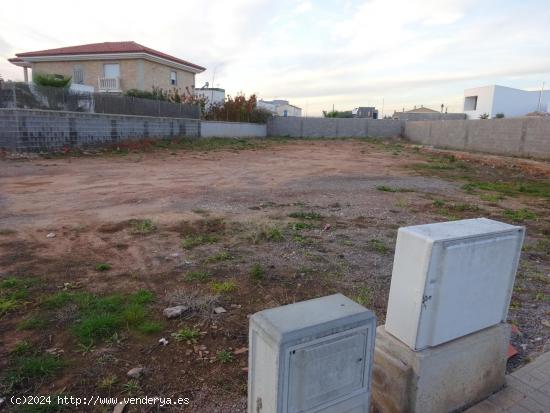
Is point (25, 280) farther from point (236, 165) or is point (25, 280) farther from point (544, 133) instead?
point (544, 133)

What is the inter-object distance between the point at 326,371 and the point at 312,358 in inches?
4.3

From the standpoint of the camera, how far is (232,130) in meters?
25.9

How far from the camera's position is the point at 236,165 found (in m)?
13.5

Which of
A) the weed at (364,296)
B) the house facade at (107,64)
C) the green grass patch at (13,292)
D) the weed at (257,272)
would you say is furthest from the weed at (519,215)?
the house facade at (107,64)

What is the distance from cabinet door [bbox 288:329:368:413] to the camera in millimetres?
1521

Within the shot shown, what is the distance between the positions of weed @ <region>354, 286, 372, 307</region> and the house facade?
25168 millimetres

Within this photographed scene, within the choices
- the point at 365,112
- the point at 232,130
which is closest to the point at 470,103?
the point at 365,112

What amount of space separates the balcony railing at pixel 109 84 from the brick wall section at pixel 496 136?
21.0m

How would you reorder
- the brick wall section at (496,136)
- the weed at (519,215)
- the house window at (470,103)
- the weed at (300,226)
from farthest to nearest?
the house window at (470,103)
the brick wall section at (496,136)
the weed at (519,215)
the weed at (300,226)

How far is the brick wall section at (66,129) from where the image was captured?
12352 millimetres

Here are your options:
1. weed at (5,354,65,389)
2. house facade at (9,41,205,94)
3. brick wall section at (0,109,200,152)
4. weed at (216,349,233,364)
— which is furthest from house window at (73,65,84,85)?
weed at (216,349,233,364)

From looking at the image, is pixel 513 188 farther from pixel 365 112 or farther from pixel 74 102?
pixel 365 112

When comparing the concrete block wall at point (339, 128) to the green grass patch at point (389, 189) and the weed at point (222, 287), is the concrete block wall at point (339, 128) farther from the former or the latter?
the weed at point (222, 287)

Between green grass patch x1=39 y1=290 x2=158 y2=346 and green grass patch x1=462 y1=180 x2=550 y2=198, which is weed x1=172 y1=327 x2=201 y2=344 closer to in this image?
green grass patch x1=39 y1=290 x2=158 y2=346
